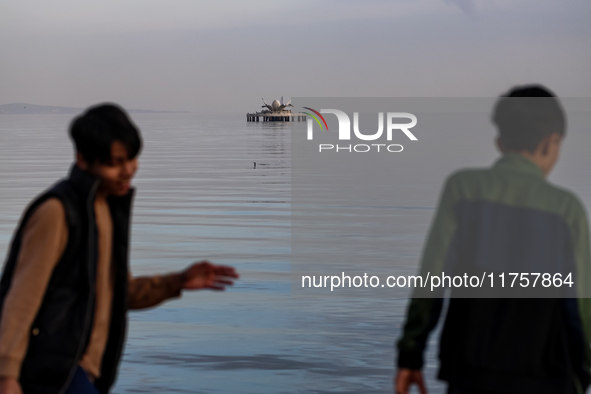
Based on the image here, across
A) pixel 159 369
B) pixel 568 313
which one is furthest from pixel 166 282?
pixel 159 369

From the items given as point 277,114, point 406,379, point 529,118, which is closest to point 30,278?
point 406,379

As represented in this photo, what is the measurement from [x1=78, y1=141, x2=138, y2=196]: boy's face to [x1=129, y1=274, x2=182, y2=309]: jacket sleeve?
486 mm

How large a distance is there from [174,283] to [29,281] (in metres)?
0.67

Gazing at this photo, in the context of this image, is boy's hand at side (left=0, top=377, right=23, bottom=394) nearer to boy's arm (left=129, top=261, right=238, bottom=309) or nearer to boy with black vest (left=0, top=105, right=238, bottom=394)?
boy with black vest (left=0, top=105, right=238, bottom=394)

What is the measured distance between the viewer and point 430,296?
264 centimetres

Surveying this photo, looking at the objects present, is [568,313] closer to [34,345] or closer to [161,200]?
[34,345]

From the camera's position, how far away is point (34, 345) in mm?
2604

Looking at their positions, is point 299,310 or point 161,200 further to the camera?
point 161,200

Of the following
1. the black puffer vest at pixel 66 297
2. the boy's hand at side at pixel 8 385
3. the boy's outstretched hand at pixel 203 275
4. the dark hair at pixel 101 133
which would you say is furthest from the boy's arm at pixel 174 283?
the boy's hand at side at pixel 8 385

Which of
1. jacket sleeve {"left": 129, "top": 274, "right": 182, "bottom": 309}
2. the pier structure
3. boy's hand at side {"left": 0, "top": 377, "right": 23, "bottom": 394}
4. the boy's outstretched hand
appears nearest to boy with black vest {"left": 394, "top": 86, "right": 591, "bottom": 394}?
the boy's outstretched hand

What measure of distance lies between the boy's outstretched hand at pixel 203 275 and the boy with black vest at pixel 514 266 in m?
0.76

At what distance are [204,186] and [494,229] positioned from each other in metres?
22.8

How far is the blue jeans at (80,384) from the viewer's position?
106 inches

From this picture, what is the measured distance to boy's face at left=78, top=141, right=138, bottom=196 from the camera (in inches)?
108
